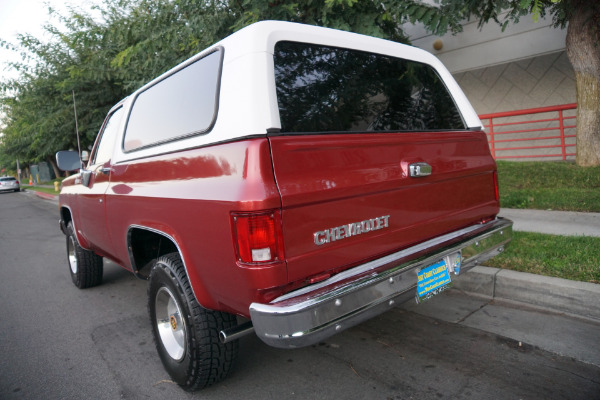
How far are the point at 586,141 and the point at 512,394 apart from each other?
6967 millimetres

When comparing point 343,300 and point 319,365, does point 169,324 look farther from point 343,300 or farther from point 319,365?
point 343,300

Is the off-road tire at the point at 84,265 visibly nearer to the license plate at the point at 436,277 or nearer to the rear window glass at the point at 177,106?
the rear window glass at the point at 177,106

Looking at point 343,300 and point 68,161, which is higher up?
point 68,161

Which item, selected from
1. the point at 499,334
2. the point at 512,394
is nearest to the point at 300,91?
the point at 512,394

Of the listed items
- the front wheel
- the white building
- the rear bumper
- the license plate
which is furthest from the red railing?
the front wheel

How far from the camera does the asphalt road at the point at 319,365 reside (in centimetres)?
259

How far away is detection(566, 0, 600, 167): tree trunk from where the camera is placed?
24.3ft

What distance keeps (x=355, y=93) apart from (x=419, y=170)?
24.4 inches

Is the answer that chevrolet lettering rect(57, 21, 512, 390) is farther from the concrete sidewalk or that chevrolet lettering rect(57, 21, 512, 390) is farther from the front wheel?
the concrete sidewalk

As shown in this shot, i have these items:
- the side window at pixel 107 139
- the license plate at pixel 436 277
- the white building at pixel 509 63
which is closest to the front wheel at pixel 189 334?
the license plate at pixel 436 277

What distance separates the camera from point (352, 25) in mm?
6914

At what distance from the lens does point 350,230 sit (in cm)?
233

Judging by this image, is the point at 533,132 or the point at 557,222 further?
the point at 533,132

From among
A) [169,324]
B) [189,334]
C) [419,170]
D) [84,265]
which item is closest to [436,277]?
[419,170]
